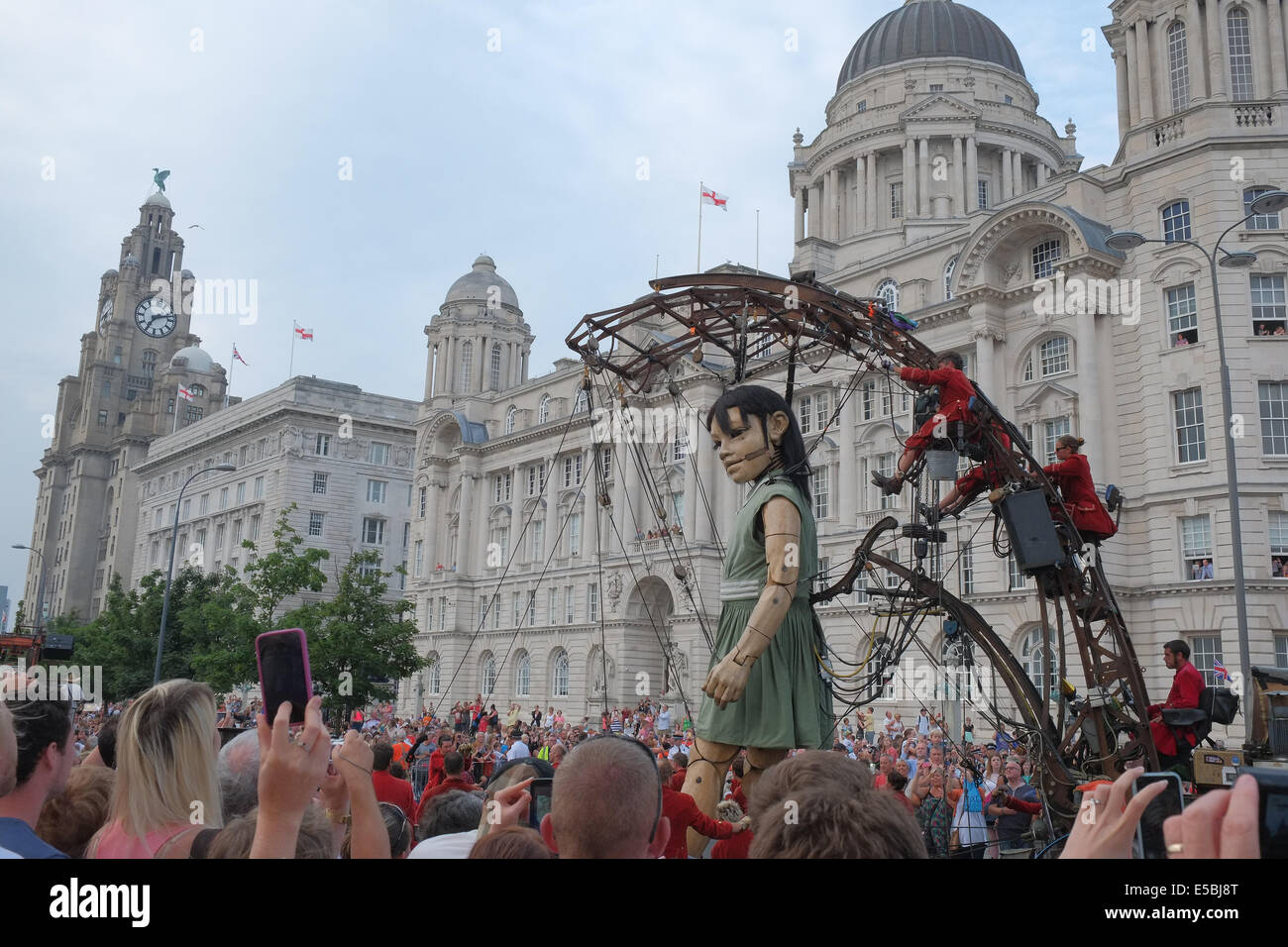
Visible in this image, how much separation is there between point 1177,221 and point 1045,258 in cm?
482

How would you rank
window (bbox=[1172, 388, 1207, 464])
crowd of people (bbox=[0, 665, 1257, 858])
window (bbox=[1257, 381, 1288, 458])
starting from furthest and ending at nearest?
window (bbox=[1172, 388, 1207, 464]), window (bbox=[1257, 381, 1288, 458]), crowd of people (bbox=[0, 665, 1257, 858])

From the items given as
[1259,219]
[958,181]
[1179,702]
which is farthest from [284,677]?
[958,181]

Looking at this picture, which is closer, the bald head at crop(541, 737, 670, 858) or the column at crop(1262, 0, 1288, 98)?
the bald head at crop(541, 737, 670, 858)

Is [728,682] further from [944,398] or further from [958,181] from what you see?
[958,181]

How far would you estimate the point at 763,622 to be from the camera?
654cm

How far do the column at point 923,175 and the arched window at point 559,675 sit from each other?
107 feet

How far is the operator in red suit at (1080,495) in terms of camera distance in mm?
9898

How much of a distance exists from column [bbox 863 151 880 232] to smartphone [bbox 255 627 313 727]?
201 ft

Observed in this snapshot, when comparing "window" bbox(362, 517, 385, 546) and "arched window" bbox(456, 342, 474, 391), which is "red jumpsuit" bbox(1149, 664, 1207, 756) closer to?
"arched window" bbox(456, 342, 474, 391)

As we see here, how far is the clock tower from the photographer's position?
110875 millimetres

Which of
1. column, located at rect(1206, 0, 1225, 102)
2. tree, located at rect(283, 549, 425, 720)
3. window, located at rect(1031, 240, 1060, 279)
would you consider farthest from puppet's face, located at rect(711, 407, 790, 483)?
column, located at rect(1206, 0, 1225, 102)

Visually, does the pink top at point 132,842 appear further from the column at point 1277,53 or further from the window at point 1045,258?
the column at point 1277,53

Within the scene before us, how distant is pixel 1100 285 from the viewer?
Result: 35938 millimetres

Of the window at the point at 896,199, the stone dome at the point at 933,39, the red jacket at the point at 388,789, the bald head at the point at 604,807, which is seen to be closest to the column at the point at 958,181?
the window at the point at 896,199
